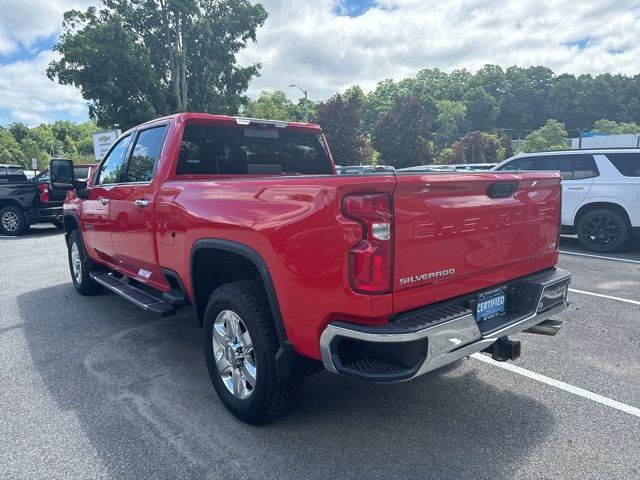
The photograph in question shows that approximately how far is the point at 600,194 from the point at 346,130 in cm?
3133

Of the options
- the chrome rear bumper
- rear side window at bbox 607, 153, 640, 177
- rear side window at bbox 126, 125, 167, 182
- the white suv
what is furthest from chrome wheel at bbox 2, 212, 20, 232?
rear side window at bbox 607, 153, 640, 177

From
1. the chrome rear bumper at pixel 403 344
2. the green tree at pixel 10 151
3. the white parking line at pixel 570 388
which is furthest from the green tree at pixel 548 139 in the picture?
the green tree at pixel 10 151

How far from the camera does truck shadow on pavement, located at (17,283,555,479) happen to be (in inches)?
99.6

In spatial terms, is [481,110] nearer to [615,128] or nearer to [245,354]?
[615,128]

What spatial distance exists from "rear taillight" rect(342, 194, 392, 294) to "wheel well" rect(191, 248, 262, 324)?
1214mm

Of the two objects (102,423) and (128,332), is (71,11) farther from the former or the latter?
(102,423)

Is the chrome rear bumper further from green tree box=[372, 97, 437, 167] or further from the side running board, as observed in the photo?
green tree box=[372, 97, 437, 167]

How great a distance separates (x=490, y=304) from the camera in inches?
112

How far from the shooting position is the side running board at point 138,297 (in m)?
3.75

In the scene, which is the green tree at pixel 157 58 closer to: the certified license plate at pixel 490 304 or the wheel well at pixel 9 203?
the wheel well at pixel 9 203

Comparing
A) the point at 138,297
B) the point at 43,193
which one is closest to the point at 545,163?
the point at 138,297

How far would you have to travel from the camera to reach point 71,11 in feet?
89.6

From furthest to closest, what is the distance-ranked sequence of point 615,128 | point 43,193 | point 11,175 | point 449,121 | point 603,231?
point 449,121 < point 615,128 < point 11,175 < point 43,193 < point 603,231

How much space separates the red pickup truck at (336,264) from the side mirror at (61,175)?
197cm
